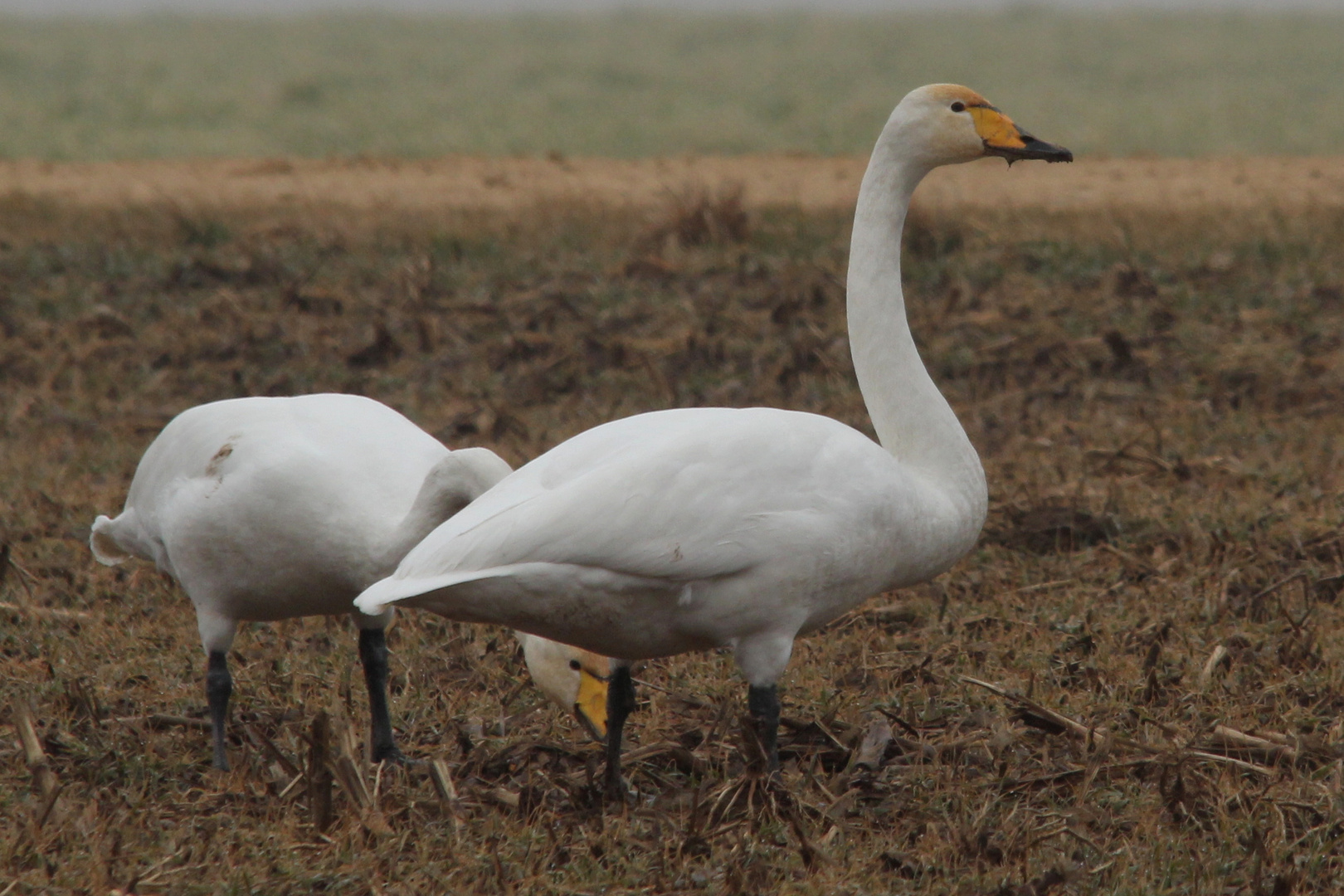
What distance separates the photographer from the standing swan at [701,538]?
12.9ft

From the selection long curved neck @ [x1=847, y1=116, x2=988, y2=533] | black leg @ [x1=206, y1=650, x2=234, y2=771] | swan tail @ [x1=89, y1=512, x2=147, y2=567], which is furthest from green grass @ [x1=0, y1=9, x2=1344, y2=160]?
long curved neck @ [x1=847, y1=116, x2=988, y2=533]

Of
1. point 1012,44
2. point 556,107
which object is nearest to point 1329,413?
point 556,107

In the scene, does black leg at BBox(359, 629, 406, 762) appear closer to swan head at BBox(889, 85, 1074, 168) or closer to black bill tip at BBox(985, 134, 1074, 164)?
swan head at BBox(889, 85, 1074, 168)

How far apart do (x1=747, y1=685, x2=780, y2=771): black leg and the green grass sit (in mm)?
20031

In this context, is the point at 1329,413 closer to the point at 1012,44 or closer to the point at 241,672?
the point at 241,672

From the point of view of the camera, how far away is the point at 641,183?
659 inches

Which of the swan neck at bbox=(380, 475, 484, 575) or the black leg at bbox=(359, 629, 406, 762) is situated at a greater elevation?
the swan neck at bbox=(380, 475, 484, 575)

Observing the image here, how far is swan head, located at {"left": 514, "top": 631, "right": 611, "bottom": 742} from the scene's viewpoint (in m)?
4.82

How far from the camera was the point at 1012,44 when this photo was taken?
51125 mm

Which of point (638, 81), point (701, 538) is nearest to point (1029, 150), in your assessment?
point (701, 538)

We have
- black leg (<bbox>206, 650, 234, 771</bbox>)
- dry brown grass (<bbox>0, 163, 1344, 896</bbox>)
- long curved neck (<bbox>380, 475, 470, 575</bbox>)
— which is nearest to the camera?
dry brown grass (<bbox>0, 163, 1344, 896</bbox>)

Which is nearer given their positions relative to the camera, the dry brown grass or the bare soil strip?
the dry brown grass

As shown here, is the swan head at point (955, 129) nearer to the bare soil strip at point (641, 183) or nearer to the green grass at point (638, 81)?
the bare soil strip at point (641, 183)

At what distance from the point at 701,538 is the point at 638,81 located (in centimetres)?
3734
